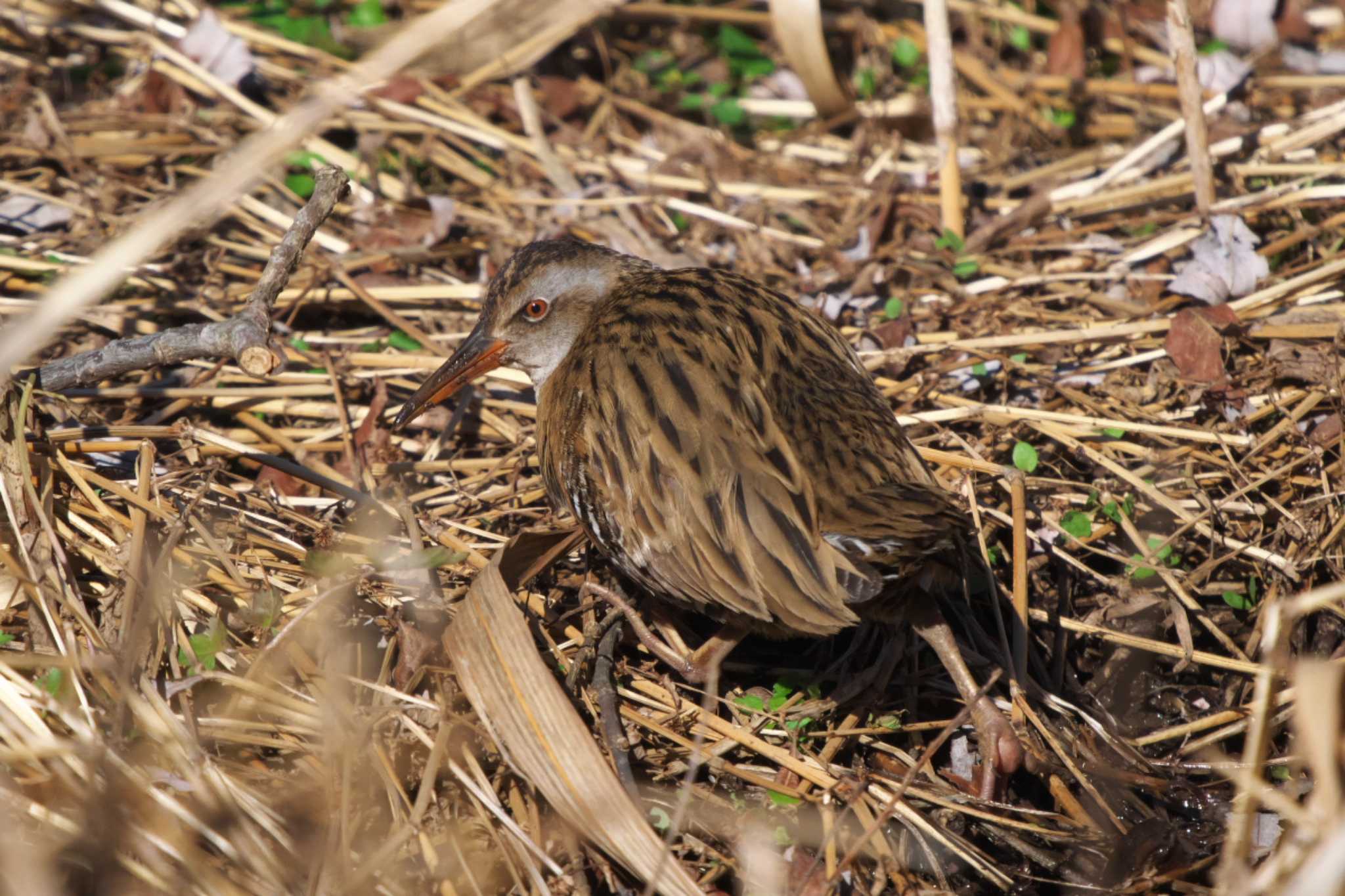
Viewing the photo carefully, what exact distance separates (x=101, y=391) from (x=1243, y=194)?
4.47m

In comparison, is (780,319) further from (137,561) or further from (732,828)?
(137,561)

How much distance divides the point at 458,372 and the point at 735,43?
112 inches

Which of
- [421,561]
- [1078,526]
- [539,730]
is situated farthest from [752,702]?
[1078,526]

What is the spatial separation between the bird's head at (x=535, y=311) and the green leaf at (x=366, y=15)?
7.88ft

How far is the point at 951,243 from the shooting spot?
5.02 metres

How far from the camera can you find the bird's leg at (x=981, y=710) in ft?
11.3

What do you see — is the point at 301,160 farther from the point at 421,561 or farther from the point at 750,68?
the point at 421,561

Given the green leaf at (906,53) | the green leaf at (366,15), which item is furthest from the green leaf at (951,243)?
the green leaf at (366,15)

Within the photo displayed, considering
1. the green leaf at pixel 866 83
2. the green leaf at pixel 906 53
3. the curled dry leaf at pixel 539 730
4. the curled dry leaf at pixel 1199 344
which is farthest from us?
the green leaf at pixel 906 53

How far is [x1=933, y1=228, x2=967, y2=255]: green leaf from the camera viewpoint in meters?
Result: 5.02

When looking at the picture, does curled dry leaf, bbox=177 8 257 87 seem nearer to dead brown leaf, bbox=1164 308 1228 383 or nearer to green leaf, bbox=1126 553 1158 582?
dead brown leaf, bbox=1164 308 1228 383

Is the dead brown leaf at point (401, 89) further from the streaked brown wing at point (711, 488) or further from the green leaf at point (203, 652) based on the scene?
the green leaf at point (203, 652)

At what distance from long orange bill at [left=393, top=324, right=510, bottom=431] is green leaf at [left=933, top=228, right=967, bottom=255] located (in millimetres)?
1880

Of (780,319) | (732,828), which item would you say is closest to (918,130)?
(780,319)
